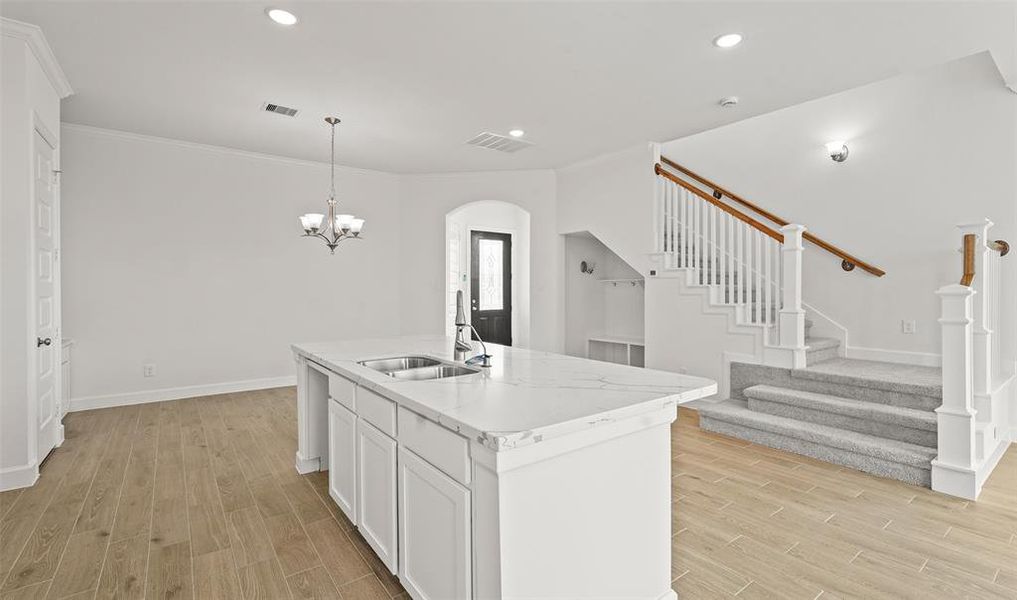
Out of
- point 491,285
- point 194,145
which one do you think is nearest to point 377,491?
point 194,145

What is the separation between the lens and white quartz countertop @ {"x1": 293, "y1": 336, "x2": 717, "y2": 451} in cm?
140

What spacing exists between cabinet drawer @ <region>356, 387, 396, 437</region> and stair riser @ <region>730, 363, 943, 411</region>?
3511 millimetres

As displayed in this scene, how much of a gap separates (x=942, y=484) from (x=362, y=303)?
5.76m

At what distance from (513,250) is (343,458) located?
19.1 feet

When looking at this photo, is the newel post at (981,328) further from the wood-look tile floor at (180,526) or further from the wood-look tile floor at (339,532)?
the wood-look tile floor at (180,526)

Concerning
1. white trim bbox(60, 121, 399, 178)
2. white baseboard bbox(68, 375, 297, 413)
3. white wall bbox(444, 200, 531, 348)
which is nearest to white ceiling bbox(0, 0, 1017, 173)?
white trim bbox(60, 121, 399, 178)

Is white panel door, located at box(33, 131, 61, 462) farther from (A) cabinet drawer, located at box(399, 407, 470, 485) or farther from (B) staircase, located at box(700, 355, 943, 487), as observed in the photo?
(B) staircase, located at box(700, 355, 943, 487)

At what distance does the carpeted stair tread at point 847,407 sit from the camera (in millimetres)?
3188

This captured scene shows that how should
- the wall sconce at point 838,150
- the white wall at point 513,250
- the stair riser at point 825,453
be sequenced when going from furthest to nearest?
the white wall at point 513,250, the wall sconce at point 838,150, the stair riser at point 825,453

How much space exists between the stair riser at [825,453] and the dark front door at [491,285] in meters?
4.07

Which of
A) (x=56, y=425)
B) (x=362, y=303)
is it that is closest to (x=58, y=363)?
(x=56, y=425)

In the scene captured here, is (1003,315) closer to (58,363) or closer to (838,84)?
(838,84)

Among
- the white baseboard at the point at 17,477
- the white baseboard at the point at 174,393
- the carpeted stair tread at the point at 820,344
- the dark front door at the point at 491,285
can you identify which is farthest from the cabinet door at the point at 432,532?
the dark front door at the point at 491,285

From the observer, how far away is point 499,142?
16.9 ft
